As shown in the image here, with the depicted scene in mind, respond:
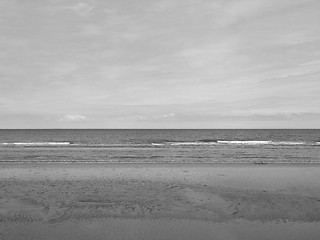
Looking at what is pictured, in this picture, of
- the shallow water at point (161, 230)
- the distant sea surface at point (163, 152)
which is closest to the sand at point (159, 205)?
the shallow water at point (161, 230)

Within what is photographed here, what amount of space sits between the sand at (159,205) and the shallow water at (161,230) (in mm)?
24

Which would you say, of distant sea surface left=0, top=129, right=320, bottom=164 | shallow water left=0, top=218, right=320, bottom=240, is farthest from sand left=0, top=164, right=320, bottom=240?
distant sea surface left=0, top=129, right=320, bottom=164

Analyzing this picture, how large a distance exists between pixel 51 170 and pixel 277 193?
16.1m

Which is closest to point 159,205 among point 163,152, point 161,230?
point 161,230

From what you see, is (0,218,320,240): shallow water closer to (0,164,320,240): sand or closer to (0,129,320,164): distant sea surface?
(0,164,320,240): sand

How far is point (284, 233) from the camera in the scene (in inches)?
348

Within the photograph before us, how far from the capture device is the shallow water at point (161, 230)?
8.53 metres

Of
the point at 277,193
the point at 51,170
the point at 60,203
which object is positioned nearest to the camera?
the point at 60,203

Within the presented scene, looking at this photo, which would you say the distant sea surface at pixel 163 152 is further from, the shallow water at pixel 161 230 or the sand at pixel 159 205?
the shallow water at pixel 161 230

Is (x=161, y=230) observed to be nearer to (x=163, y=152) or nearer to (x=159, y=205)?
(x=159, y=205)

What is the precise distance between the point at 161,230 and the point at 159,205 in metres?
2.87

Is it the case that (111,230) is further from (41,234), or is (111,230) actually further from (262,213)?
(262,213)

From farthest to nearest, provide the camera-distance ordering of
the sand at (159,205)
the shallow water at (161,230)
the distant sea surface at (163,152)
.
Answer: the distant sea surface at (163,152), the sand at (159,205), the shallow water at (161,230)

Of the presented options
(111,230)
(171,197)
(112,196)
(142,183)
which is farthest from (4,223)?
(142,183)
